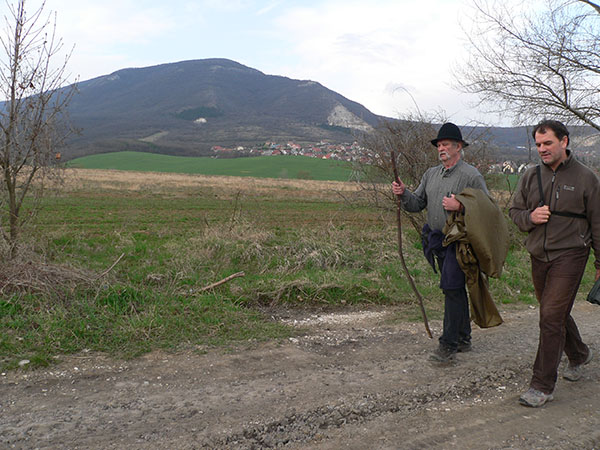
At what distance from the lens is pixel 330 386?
4.17 m

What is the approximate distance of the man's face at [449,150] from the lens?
4.85 meters

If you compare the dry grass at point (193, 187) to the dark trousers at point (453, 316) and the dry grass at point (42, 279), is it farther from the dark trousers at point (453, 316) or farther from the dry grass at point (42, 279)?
the dark trousers at point (453, 316)

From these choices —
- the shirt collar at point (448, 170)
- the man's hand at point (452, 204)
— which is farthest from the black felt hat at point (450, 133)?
the man's hand at point (452, 204)

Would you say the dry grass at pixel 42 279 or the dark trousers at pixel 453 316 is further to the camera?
the dry grass at pixel 42 279

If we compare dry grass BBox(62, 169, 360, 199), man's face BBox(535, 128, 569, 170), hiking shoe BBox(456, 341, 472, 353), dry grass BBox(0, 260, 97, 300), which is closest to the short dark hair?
man's face BBox(535, 128, 569, 170)

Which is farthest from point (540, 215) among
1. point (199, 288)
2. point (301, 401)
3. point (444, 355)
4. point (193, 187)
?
point (193, 187)

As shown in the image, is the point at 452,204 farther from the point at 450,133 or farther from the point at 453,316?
the point at 453,316

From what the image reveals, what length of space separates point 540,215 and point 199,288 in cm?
474

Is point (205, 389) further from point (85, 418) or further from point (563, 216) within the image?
point (563, 216)

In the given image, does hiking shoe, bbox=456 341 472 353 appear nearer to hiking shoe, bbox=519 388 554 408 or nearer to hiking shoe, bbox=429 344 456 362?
hiking shoe, bbox=429 344 456 362

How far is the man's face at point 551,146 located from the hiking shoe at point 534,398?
6.28 feet

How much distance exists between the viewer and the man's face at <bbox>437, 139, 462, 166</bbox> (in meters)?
4.85

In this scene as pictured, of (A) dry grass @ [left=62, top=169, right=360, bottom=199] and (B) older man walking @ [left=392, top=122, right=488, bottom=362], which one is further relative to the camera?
(A) dry grass @ [left=62, top=169, right=360, bottom=199]

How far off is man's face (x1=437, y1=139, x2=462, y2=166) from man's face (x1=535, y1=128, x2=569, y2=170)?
876mm
